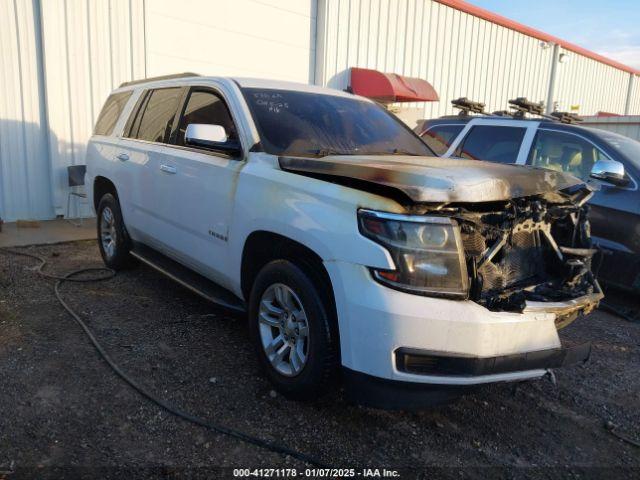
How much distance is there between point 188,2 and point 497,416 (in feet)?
28.7

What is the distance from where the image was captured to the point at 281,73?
35.9ft

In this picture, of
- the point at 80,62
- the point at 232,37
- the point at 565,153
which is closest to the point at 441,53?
the point at 232,37

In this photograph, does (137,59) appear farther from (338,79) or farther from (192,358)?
(192,358)

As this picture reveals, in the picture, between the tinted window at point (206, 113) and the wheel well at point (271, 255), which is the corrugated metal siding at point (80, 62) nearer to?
the tinted window at point (206, 113)

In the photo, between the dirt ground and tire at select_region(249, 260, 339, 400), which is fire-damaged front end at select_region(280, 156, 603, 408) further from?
the dirt ground

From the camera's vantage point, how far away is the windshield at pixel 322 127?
11.7 feet

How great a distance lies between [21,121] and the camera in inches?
317

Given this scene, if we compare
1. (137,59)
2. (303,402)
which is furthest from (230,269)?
(137,59)

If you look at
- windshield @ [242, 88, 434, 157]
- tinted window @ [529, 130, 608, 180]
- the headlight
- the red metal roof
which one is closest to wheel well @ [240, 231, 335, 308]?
the headlight

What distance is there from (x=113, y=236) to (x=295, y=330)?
3332mm

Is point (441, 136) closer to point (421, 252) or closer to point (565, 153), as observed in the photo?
point (565, 153)

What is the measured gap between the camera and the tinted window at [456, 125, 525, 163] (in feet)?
19.2

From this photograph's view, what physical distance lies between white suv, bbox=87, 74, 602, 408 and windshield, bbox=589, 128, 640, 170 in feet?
7.44

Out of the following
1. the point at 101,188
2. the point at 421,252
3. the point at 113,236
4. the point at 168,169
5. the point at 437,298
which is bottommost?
the point at 113,236
